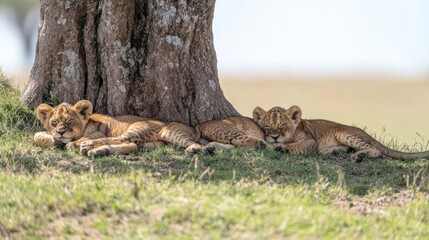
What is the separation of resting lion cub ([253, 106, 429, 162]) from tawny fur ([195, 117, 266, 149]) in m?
0.16

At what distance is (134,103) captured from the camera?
11.3 metres

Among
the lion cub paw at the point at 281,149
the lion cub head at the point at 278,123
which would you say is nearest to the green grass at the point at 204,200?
the lion cub paw at the point at 281,149

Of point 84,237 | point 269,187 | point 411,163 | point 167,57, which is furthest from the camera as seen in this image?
point 167,57

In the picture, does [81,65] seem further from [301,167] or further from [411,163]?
[411,163]

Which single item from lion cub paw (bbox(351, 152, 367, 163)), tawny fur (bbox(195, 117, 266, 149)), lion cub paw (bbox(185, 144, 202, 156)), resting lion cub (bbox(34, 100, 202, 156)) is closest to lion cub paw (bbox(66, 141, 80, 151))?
resting lion cub (bbox(34, 100, 202, 156))

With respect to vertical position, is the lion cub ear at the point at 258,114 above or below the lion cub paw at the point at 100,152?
above

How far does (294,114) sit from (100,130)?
7.64ft

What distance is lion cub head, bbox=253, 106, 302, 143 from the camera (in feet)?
36.2

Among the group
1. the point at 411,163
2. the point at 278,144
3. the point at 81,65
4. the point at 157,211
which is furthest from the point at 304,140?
the point at 157,211

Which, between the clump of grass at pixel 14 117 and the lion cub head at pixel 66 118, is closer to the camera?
the lion cub head at pixel 66 118

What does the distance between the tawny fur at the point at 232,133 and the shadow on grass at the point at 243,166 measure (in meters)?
0.34

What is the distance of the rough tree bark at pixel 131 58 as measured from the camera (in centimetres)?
1114

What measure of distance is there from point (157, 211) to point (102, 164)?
263 cm

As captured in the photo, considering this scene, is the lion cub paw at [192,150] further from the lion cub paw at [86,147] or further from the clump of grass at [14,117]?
the clump of grass at [14,117]
